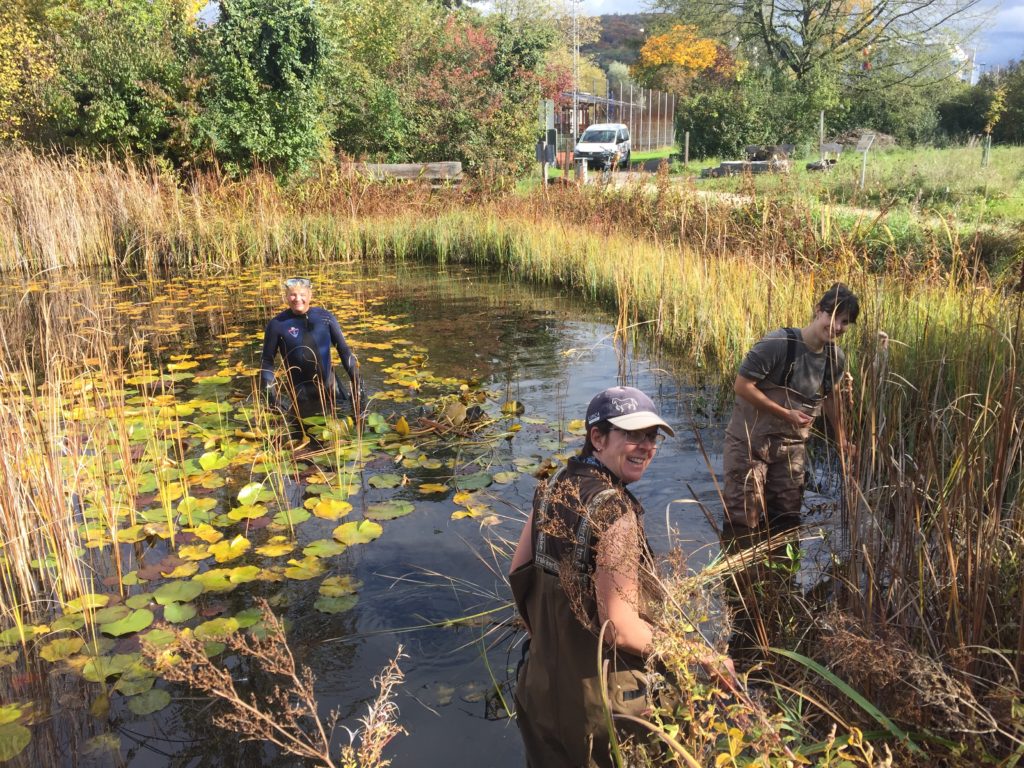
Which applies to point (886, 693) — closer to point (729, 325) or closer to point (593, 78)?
point (729, 325)

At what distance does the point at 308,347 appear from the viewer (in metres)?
6.66

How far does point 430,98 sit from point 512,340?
15.1 meters

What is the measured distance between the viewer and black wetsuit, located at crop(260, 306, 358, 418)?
6.52 m

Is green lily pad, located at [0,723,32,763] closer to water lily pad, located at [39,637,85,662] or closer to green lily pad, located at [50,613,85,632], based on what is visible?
water lily pad, located at [39,637,85,662]

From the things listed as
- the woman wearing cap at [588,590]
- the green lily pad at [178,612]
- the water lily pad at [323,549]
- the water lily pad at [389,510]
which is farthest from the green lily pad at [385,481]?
the woman wearing cap at [588,590]

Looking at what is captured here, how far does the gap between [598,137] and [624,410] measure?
1230 inches

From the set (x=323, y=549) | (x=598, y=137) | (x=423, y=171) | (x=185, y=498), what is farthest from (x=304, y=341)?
(x=598, y=137)

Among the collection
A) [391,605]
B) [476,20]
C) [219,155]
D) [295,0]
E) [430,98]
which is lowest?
[391,605]

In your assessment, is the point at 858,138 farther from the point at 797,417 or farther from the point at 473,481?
the point at 797,417

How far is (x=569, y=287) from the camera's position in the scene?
40.2 feet

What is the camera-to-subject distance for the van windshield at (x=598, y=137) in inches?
1239

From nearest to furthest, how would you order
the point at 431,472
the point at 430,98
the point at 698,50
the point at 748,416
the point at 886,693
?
the point at 886,693 → the point at 748,416 → the point at 431,472 → the point at 430,98 → the point at 698,50

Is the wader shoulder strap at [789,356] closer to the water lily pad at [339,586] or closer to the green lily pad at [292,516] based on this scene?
the water lily pad at [339,586]

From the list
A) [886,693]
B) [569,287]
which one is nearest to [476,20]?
[569,287]
